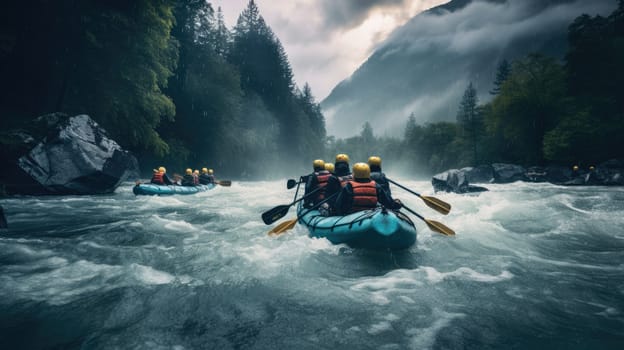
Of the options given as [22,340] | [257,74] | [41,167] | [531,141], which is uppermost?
[257,74]

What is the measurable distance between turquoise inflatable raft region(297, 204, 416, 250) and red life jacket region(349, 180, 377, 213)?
0.36 m

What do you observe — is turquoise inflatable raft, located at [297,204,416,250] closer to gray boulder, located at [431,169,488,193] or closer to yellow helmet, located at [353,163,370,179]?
yellow helmet, located at [353,163,370,179]

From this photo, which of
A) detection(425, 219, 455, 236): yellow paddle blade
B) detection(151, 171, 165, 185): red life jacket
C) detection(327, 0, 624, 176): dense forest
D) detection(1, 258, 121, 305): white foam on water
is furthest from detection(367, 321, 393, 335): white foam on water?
detection(327, 0, 624, 176): dense forest

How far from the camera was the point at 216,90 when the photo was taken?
29875 mm

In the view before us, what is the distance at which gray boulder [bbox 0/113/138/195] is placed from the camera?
1091cm

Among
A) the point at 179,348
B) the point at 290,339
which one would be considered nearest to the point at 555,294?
the point at 290,339

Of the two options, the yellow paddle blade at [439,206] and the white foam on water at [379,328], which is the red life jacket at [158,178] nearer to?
the yellow paddle blade at [439,206]

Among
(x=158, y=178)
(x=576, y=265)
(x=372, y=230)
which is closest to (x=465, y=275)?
(x=372, y=230)

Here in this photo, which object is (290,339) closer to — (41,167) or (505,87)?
(41,167)

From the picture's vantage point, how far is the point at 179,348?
241 centimetres

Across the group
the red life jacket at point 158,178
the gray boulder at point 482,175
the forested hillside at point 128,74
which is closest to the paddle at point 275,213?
the red life jacket at point 158,178

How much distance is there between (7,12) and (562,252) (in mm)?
21894

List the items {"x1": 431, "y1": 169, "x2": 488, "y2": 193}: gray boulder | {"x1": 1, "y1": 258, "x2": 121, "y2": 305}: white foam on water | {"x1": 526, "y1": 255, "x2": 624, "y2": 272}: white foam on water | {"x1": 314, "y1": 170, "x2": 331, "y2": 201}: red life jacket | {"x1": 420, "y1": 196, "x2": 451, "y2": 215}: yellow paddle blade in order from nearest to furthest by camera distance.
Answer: {"x1": 1, "y1": 258, "x2": 121, "y2": 305}: white foam on water, {"x1": 526, "y1": 255, "x2": 624, "y2": 272}: white foam on water, {"x1": 420, "y1": 196, "x2": 451, "y2": 215}: yellow paddle blade, {"x1": 314, "y1": 170, "x2": 331, "y2": 201}: red life jacket, {"x1": 431, "y1": 169, "x2": 488, "y2": 193}: gray boulder

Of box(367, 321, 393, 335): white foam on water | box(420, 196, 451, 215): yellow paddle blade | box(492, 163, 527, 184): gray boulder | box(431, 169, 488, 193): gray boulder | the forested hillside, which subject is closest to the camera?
box(367, 321, 393, 335): white foam on water
